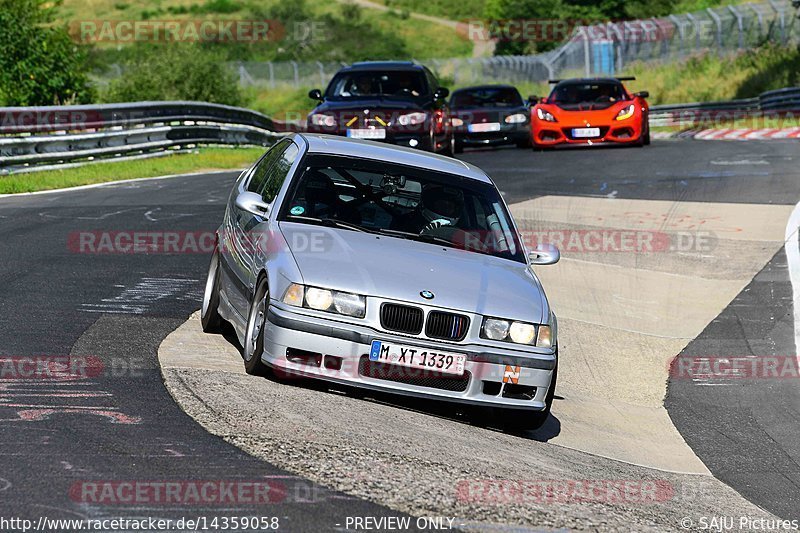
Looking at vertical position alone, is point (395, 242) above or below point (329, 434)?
above

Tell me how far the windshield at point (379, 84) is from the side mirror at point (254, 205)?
1318 centimetres

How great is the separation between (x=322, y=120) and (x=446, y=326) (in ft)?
44.3

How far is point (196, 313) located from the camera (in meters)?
9.91

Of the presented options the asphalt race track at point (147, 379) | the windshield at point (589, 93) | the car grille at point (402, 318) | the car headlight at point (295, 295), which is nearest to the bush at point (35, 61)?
the windshield at point (589, 93)

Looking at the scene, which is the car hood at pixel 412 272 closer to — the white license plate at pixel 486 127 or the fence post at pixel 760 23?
the white license plate at pixel 486 127

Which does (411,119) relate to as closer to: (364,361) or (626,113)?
(626,113)

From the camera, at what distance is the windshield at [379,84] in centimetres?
2152

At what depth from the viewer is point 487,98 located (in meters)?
29.1

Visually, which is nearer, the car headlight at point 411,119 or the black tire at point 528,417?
the black tire at point 528,417

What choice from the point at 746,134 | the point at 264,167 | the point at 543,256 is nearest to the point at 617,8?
the point at 746,134

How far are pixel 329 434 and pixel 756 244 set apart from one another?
9638mm

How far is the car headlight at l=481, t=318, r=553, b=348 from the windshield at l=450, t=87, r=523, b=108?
21615 mm

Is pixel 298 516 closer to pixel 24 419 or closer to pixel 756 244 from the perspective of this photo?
pixel 24 419

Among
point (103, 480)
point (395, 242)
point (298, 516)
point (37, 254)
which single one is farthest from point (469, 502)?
point (37, 254)
